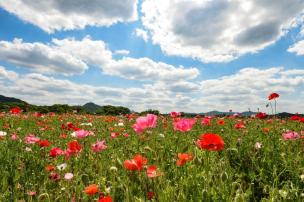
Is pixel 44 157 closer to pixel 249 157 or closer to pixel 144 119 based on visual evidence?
pixel 144 119

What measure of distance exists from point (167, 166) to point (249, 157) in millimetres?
1066

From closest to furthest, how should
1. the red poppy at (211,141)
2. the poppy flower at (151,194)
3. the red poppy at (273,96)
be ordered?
the red poppy at (211,141) → the poppy flower at (151,194) → the red poppy at (273,96)

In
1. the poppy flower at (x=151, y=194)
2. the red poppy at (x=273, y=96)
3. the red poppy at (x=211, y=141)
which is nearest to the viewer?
the red poppy at (x=211, y=141)

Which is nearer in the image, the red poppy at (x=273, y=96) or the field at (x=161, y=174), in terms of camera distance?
the field at (x=161, y=174)

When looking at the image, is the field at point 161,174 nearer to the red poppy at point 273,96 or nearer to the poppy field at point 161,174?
the poppy field at point 161,174

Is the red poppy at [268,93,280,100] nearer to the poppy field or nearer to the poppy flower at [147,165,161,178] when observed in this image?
the poppy field

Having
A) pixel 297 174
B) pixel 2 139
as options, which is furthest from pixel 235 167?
pixel 2 139

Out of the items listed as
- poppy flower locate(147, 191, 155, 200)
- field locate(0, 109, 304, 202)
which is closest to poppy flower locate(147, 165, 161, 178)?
field locate(0, 109, 304, 202)

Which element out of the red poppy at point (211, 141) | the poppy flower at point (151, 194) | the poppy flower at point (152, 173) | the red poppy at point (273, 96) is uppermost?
the red poppy at point (273, 96)

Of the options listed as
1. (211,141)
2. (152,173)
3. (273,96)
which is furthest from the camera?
(273,96)

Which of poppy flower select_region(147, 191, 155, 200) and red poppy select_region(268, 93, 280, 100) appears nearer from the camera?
poppy flower select_region(147, 191, 155, 200)

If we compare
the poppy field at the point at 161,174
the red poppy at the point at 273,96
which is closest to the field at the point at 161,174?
the poppy field at the point at 161,174

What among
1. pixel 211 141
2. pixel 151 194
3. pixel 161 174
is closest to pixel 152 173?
pixel 161 174

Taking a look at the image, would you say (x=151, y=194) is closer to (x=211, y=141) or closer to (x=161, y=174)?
(x=161, y=174)
